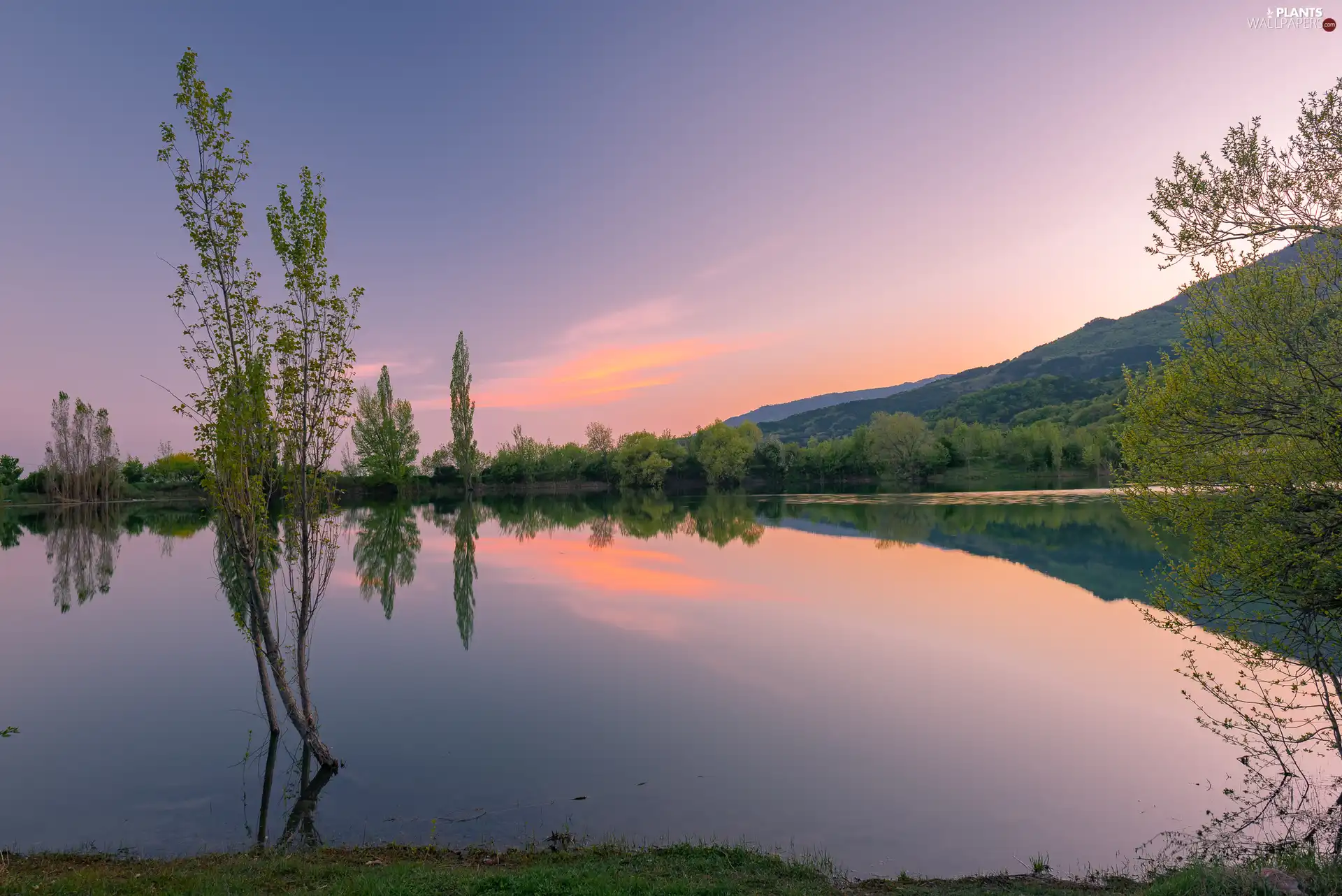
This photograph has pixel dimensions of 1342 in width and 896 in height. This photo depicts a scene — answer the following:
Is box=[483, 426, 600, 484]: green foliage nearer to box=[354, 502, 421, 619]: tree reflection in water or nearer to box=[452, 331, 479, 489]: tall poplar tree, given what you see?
box=[452, 331, 479, 489]: tall poplar tree

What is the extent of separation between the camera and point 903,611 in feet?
67.8

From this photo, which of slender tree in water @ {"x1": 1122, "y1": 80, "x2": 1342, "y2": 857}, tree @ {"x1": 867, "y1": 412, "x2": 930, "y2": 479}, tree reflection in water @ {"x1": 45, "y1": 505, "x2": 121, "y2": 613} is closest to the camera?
slender tree in water @ {"x1": 1122, "y1": 80, "x2": 1342, "y2": 857}

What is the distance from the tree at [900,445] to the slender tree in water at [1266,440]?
332ft

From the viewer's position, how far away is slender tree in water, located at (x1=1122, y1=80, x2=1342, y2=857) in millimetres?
8273

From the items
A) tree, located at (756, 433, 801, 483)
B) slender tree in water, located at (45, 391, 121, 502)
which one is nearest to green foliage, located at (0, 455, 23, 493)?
slender tree in water, located at (45, 391, 121, 502)

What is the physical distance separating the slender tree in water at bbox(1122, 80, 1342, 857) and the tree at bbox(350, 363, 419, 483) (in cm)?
9580

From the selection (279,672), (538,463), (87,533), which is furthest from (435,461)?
(279,672)

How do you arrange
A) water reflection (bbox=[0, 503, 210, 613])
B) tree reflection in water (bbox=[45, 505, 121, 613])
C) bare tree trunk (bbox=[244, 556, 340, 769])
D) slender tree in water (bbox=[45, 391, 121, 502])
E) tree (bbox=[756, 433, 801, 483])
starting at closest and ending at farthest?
bare tree trunk (bbox=[244, 556, 340, 769]) < tree reflection in water (bbox=[45, 505, 121, 613]) < water reflection (bbox=[0, 503, 210, 613]) < slender tree in water (bbox=[45, 391, 121, 502]) < tree (bbox=[756, 433, 801, 483])

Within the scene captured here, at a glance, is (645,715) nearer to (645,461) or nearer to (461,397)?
(461,397)

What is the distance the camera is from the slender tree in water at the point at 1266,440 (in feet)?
27.1

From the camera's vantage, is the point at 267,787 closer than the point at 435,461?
Yes

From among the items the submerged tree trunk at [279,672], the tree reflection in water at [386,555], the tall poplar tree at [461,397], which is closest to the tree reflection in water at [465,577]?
the tree reflection in water at [386,555]

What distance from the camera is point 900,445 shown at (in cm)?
10875

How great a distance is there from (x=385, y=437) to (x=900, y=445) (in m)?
81.5
